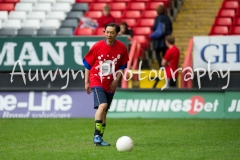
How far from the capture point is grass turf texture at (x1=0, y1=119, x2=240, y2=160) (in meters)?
9.33

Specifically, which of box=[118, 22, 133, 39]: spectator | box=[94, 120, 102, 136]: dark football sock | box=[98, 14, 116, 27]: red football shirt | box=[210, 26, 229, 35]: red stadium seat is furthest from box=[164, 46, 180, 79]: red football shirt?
box=[94, 120, 102, 136]: dark football sock

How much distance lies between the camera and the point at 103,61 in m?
10.8

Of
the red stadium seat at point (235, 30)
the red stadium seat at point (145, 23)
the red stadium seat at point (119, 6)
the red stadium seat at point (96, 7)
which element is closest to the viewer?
the red stadium seat at point (235, 30)

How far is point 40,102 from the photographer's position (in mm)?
16656

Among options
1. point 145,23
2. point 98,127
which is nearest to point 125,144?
point 98,127

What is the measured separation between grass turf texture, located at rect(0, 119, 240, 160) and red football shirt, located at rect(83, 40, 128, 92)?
1.08 meters

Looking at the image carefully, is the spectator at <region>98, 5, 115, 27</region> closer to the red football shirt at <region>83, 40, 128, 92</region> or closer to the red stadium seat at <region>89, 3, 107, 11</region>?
the red stadium seat at <region>89, 3, 107, 11</region>

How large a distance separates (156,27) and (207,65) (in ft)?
6.93

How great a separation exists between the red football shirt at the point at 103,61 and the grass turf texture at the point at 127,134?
3.56 ft

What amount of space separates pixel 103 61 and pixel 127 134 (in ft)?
7.29

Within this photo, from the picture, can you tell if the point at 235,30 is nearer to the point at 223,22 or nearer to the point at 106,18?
the point at 223,22

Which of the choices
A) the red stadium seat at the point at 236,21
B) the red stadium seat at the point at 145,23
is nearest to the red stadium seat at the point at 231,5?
the red stadium seat at the point at 236,21

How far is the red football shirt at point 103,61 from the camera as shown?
10758 millimetres

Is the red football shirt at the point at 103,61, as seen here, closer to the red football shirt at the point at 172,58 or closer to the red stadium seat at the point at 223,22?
the red football shirt at the point at 172,58
